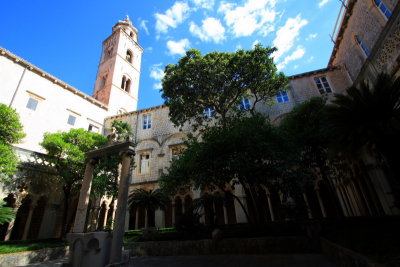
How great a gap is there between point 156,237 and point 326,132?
10148mm

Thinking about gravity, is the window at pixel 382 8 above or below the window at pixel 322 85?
below

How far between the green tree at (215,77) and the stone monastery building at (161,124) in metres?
5.34

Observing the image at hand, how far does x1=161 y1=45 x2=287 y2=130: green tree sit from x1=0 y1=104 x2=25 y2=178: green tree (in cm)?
1007

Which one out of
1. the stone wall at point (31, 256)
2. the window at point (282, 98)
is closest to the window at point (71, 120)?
the stone wall at point (31, 256)

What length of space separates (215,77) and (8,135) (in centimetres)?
1433

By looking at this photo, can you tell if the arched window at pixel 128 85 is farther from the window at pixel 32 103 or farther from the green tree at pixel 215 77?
the green tree at pixel 215 77

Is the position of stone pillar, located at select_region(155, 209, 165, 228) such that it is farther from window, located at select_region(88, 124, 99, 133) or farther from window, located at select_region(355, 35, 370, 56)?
window, located at select_region(355, 35, 370, 56)

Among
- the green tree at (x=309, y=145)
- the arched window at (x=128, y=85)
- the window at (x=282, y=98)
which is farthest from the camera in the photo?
the arched window at (x=128, y=85)

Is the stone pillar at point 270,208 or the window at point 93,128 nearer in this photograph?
the stone pillar at point 270,208

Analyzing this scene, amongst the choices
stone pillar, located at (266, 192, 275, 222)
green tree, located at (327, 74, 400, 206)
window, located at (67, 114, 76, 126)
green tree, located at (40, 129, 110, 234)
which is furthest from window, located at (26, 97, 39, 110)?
green tree, located at (327, 74, 400, 206)

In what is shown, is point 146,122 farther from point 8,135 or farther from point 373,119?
point 373,119

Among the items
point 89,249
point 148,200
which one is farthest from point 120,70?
point 89,249

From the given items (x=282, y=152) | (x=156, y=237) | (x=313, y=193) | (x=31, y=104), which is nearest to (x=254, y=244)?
(x=282, y=152)

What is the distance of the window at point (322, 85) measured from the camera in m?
18.5
